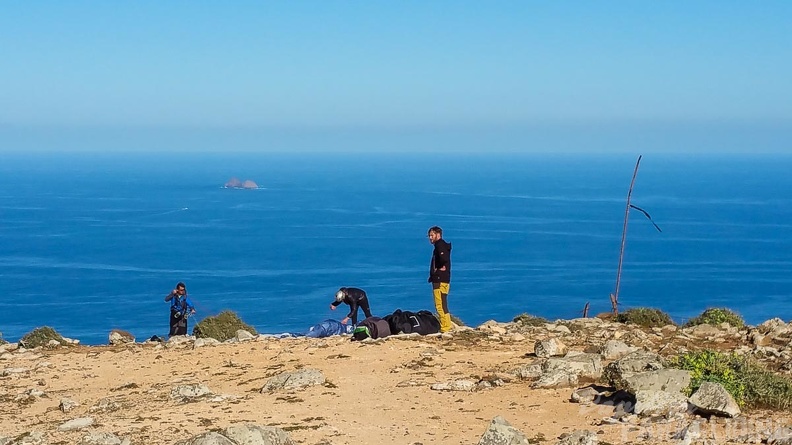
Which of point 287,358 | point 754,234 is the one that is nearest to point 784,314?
point 754,234

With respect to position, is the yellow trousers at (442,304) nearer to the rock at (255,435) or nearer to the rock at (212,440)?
the rock at (255,435)

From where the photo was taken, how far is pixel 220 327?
Result: 17.7 m

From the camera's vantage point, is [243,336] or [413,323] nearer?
[413,323]

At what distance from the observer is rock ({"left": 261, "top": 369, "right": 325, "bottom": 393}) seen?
10.7 m

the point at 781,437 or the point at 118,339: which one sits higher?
the point at 781,437

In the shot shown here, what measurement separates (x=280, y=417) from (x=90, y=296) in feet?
260

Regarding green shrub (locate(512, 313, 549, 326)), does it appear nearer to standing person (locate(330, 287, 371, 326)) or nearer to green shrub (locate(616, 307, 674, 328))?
green shrub (locate(616, 307, 674, 328))

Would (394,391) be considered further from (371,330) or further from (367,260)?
(367,260)

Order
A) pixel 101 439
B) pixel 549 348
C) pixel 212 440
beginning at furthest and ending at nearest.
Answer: pixel 549 348, pixel 101 439, pixel 212 440

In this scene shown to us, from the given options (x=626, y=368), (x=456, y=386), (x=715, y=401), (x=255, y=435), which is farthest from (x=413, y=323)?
(x=255, y=435)

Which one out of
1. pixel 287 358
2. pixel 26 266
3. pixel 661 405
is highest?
pixel 661 405

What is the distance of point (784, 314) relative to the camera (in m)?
72.2

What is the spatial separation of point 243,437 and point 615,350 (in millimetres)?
5971

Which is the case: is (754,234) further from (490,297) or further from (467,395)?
(467,395)
